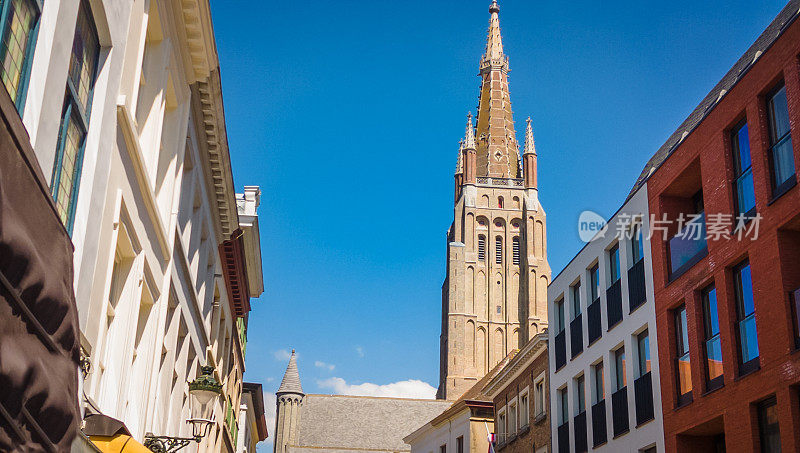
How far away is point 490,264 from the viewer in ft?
361

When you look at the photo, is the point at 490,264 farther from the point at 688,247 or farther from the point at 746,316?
the point at 746,316

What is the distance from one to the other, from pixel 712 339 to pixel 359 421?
83.9m

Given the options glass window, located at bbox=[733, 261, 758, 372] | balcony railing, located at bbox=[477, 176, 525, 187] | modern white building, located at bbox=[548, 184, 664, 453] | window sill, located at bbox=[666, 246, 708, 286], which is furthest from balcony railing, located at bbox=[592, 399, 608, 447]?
balcony railing, located at bbox=[477, 176, 525, 187]

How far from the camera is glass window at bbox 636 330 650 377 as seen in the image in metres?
24.6

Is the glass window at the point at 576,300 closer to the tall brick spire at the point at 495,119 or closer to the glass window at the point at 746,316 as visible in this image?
the glass window at the point at 746,316

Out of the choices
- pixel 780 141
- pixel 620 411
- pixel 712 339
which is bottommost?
pixel 620 411

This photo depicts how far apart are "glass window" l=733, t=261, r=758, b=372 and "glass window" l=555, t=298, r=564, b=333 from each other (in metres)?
12.6

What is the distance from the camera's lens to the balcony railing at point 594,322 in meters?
28.3

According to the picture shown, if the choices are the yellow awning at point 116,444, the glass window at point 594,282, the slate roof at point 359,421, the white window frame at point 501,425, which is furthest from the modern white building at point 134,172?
the slate roof at point 359,421

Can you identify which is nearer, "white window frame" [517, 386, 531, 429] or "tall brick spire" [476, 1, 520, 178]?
"white window frame" [517, 386, 531, 429]

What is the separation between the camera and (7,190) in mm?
4766

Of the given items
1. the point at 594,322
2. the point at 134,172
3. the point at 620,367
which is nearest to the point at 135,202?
the point at 134,172

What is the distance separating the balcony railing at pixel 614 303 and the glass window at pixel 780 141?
8557 mm

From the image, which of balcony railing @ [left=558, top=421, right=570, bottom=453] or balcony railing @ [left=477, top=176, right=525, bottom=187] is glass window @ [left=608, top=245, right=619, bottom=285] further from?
balcony railing @ [left=477, top=176, right=525, bottom=187]
